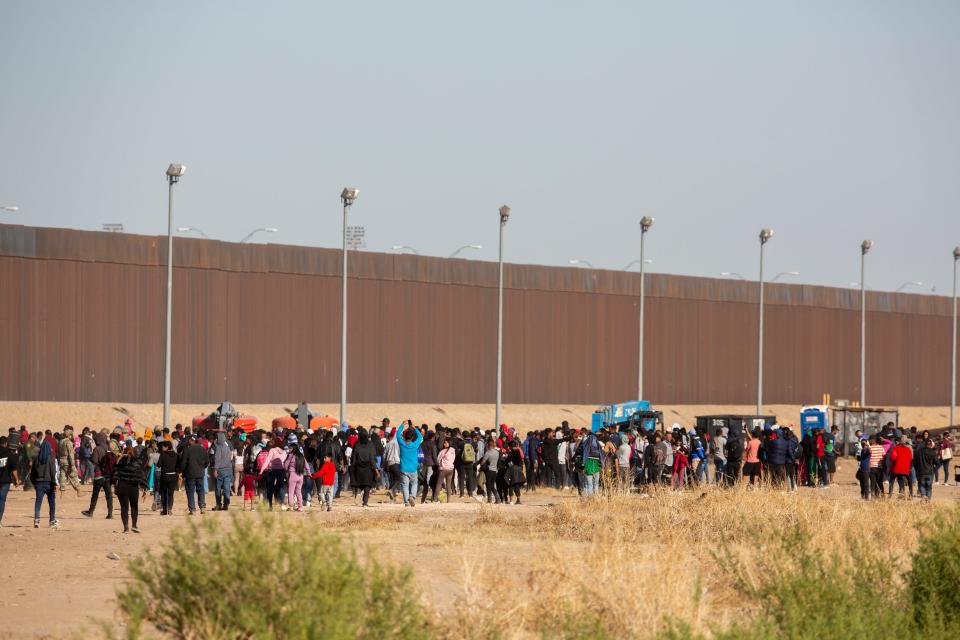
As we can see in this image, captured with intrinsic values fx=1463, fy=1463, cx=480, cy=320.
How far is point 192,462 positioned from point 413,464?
437 centimetres

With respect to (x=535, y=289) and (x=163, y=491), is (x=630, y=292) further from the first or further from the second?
(x=163, y=491)

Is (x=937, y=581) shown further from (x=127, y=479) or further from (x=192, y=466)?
(x=192, y=466)

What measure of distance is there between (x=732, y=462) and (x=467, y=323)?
4203 centimetres

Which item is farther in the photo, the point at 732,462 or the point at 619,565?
the point at 732,462

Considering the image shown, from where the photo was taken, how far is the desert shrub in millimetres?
12812

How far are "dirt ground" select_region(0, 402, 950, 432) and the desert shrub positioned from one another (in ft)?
149

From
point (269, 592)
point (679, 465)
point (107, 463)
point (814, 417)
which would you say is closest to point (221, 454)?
point (107, 463)

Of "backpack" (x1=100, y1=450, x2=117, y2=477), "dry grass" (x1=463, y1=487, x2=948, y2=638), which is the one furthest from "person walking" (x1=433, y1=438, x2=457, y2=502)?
"backpack" (x1=100, y1=450, x2=117, y2=477)

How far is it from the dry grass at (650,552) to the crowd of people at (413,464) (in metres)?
2.56

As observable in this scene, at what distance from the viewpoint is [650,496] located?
23.4 m

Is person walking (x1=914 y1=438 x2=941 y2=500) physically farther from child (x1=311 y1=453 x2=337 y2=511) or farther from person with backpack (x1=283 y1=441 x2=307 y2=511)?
person with backpack (x1=283 y1=441 x2=307 y2=511)

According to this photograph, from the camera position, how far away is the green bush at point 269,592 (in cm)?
937

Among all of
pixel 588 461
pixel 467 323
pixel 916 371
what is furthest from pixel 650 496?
pixel 916 371

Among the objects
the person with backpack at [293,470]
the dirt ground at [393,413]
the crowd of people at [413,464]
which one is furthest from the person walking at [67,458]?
the dirt ground at [393,413]
